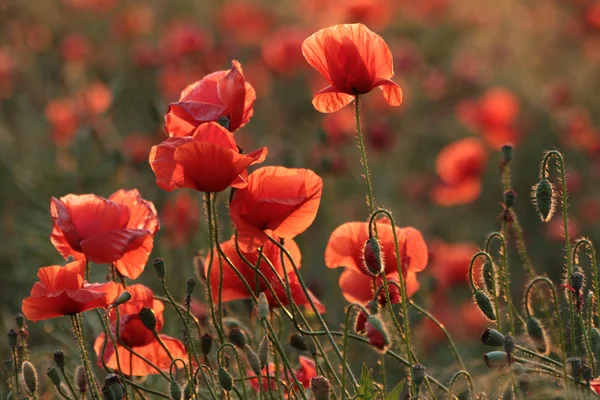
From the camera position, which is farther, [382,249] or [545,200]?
[382,249]

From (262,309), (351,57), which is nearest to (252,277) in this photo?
(262,309)

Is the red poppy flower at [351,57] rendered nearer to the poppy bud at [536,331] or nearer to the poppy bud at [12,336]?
the poppy bud at [536,331]

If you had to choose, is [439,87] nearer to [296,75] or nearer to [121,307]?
[296,75]

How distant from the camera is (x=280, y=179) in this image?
202 cm

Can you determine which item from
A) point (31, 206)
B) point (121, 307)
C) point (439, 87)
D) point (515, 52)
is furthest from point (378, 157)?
point (121, 307)

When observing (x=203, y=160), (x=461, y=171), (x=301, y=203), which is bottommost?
(x=461, y=171)

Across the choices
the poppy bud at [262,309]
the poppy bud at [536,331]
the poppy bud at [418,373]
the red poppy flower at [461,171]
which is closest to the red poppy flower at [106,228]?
the poppy bud at [262,309]

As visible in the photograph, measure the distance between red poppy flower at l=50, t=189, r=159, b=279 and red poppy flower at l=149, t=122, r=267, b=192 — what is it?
0.17 meters

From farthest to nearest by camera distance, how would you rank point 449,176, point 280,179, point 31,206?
1. point 31,206
2. point 449,176
3. point 280,179

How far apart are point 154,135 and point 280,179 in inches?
158

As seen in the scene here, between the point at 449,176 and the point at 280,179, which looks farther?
the point at 449,176

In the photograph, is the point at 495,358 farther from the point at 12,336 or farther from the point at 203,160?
the point at 12,336

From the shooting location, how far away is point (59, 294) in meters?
1.94

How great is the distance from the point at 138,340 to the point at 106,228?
26 cm
